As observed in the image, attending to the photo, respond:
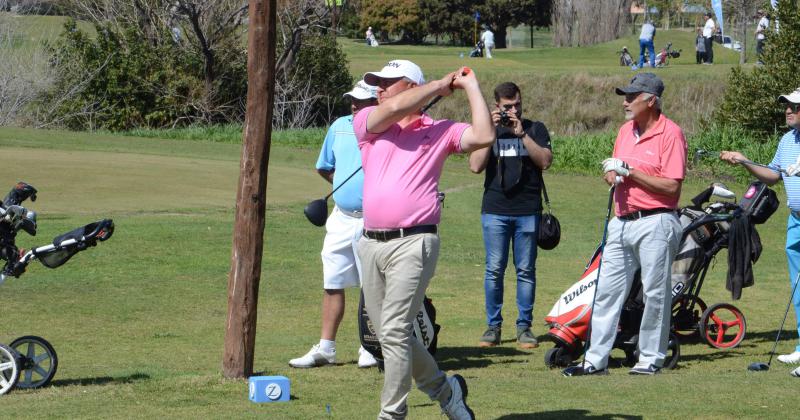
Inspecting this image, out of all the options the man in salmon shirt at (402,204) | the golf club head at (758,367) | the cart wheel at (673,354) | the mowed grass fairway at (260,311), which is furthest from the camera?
the cart wheel at (673,354)

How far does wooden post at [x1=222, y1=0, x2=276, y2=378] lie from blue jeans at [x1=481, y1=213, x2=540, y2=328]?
273cm

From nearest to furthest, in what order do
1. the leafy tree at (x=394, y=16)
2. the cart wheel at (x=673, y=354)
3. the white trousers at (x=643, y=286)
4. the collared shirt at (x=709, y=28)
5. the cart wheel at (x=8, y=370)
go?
the cart wheel at (x=8, y=370), the white trousers at (x=643, y=286), the cart wheel at (x=673, y=354), the collared shirt at (x=709, y=28), the leafy tree at (x=394, y=16)

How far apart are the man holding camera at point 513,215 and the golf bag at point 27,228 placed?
11.5 feet

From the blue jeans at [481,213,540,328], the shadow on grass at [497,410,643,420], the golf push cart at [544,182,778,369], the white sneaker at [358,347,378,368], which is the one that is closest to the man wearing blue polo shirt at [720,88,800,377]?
the golf push cart at [544,182,778,369]

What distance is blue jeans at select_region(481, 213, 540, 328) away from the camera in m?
9.87

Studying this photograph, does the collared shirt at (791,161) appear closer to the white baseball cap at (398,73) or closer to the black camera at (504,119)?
the black camera at (504,119)

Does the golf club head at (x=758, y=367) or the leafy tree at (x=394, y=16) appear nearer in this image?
the golf club head at (x=758, y=367)

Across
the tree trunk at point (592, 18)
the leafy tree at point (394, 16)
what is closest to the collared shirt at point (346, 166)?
the tree trunk at point (592, 18)

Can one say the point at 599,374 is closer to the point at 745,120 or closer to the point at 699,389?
the point at 699,389

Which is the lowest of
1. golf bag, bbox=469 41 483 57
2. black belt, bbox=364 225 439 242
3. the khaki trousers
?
golf bag, bbox=469 41 483 57

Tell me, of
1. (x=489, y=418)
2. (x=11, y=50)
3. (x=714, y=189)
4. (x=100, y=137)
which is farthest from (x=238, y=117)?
(x=489, y=418)

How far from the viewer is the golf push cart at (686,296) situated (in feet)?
29.2

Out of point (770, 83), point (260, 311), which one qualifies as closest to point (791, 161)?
point (260, 311)

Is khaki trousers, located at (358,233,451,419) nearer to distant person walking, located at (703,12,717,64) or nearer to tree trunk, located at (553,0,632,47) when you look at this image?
distant person walking, located at (703,12,717,64)
